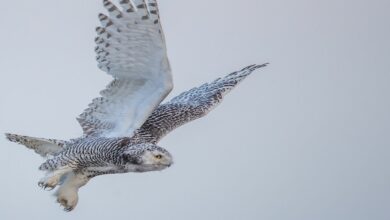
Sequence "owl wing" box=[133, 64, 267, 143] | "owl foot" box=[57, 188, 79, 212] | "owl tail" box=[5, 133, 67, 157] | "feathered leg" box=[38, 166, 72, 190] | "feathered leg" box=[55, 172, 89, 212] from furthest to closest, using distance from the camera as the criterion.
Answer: "owl wing" box=[133, 64, 267, 143] → "owl foot" box=[57, 188, 79, 212] → "owl tail" box=[5, 133, 67, 157] → "feathered leg" box=[55, 172, 89, 212] → "feathered leg" box=[38, 166, 72, 190]

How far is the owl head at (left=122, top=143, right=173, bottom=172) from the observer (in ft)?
65.5

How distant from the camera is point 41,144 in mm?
21109

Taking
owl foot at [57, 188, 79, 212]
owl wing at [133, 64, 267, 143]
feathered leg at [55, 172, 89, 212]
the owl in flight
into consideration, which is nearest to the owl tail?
the owl in flight

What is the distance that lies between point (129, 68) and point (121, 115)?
725 millimetres

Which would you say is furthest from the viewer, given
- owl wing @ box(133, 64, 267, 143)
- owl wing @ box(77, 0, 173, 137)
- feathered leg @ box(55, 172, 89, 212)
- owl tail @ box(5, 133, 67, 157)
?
owl wing @ box(133, 64, 267, 143)

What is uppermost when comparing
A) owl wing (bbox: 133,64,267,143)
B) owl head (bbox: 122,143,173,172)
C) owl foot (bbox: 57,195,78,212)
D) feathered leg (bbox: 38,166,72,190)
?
owl wing (bbox: 133,64,267,143)

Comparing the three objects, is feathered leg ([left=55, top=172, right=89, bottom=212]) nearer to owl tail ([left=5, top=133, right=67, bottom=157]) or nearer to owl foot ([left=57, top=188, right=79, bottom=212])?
owl foot ([left=57, top=188, right=79, bottom=212])

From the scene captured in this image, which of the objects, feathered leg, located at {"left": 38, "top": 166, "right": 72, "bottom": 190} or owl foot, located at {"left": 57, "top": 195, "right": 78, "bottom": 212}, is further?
owl foot, located at {"left": 57, "top": 195, "right": 78, "bottom": 212}

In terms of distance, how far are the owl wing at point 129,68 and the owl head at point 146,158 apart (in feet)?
1.79

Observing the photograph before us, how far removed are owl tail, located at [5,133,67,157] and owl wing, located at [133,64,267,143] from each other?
2.93 feet

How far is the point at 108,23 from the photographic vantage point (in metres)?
20.0

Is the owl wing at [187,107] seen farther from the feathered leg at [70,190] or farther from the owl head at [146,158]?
the feathered leg at [70,190]

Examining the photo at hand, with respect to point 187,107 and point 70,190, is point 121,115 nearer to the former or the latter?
point 70,190

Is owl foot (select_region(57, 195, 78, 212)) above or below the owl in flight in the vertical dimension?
below
